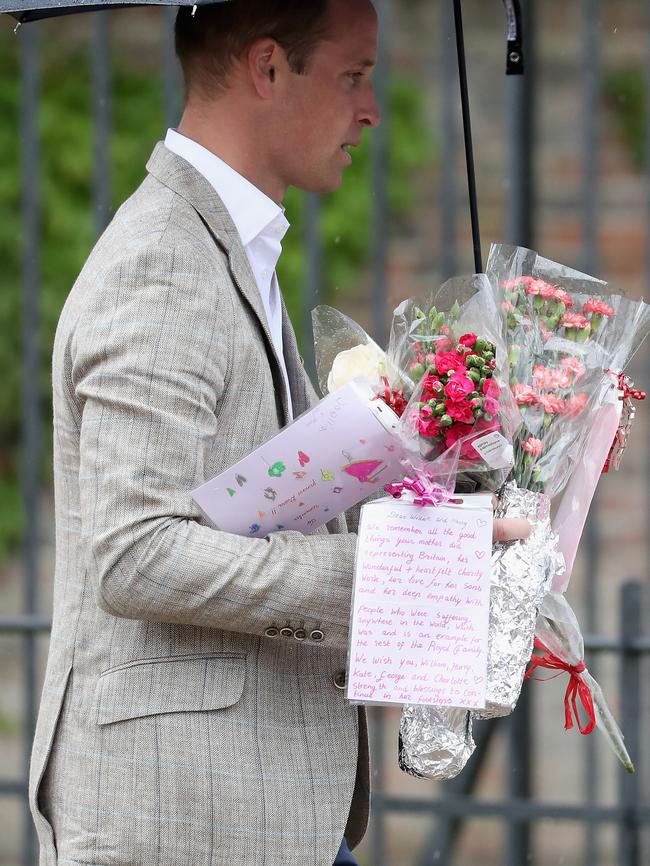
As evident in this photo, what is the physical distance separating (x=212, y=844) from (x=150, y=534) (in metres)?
0.41

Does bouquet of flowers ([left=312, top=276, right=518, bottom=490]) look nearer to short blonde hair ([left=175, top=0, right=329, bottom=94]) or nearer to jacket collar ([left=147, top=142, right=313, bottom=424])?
jacket collar ([left=147, top=142, right=313, bottom=424])

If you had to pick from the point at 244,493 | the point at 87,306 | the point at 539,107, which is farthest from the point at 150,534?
the point at 539,107

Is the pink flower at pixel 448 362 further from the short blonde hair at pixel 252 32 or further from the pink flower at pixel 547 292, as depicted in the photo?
the short blonde hair at pixel 252 32

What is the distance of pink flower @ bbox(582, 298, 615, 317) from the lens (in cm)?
178

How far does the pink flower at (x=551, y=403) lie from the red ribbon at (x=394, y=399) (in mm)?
168

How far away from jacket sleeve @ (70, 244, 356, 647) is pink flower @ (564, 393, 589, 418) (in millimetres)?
337

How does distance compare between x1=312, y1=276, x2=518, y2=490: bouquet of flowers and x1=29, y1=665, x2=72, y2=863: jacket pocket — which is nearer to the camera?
x1=312, y1=276, x2=518, y2=490: bouquet of flowers

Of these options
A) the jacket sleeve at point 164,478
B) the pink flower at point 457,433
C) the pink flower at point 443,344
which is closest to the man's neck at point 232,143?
the jacket sleeve at point 164,478

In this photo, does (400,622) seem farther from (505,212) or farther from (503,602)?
(505,212)

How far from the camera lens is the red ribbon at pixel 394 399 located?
1.68 metres

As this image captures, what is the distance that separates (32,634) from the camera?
12.5 ft

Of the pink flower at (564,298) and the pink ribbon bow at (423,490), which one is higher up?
the pink flower at (564,298)

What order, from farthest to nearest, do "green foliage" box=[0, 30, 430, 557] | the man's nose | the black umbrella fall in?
1. "green foliage" box=[0, 30, 430, 557]
2. the man's nose
3. the black umbrella

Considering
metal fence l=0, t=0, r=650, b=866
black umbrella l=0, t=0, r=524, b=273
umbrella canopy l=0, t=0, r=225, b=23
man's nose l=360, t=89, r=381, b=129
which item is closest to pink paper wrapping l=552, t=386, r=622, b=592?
black umbrella l=0, t=0, r=524, b=273
